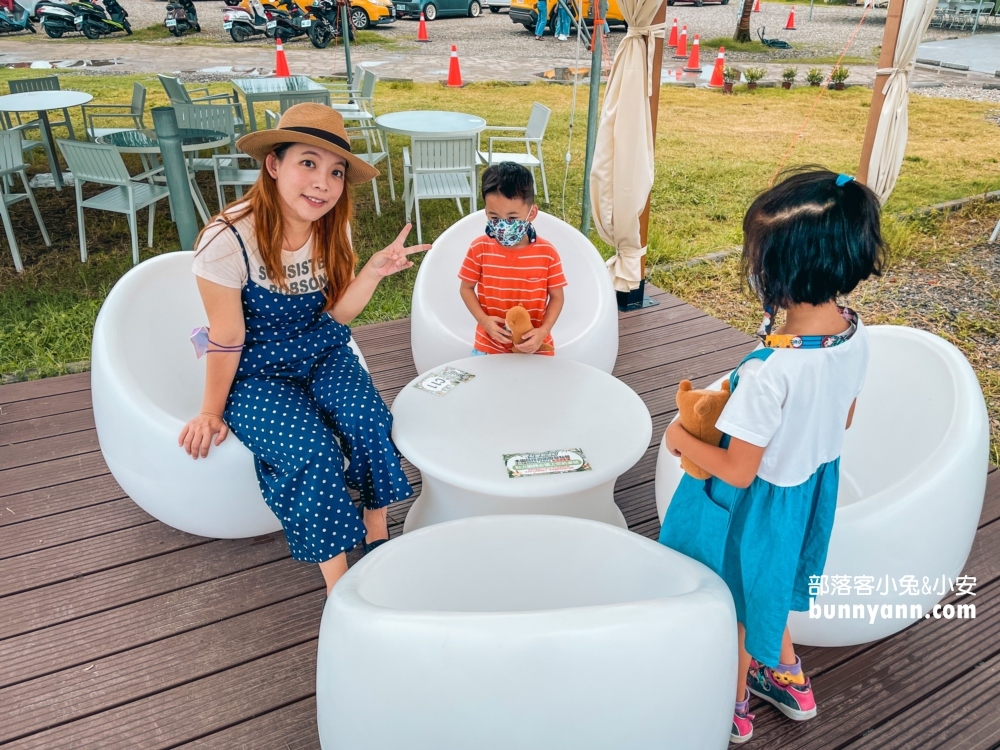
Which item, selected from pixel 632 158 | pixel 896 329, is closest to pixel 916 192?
pixel 632 158

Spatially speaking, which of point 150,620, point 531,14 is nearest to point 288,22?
point 531,14

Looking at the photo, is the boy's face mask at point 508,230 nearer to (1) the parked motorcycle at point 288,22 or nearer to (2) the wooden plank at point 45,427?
(2) the wooden plank at point 45,427

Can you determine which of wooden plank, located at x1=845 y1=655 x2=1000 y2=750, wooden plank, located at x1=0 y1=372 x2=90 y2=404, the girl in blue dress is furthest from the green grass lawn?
wooden plank, located at x1=845 y1=655 x2=1000 y2=750

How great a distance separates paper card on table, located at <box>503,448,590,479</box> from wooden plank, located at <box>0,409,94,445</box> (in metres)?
A: 1.81

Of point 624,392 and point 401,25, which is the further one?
point 401,25

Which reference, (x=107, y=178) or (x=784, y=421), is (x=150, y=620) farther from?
(x=107, y=178)

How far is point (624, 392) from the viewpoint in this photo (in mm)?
2178

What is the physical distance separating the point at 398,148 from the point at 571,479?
591 cm

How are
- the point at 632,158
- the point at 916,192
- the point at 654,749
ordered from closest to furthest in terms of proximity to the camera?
1. the point at 654,749
2. the point at 632,158
3. the point at 916,192

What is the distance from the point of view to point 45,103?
15.4 feet

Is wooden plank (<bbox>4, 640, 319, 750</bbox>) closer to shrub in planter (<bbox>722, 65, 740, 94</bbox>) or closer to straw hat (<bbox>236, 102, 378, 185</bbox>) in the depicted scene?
Answer: straw hat (<bbox>236, 102, 378, 185</bbox>)

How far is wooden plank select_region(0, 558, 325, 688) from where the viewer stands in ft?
5.74

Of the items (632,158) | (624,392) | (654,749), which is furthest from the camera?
(632,158)

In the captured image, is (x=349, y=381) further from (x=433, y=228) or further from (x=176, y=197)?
(x=433, y=228)
